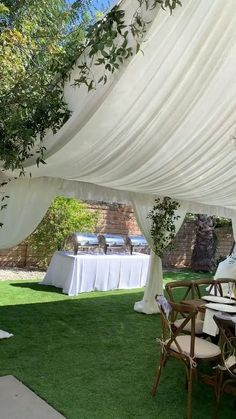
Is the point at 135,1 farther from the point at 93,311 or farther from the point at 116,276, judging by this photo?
the point at 116,276

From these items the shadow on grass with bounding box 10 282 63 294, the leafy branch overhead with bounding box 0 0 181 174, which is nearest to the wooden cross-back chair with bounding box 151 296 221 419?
the leafy branch overhead with bounding box 0 0 181 174

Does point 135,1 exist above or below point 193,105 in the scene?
above

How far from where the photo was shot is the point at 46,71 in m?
2.62

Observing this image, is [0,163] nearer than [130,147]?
No

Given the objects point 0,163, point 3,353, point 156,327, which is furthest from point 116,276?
point 0,163

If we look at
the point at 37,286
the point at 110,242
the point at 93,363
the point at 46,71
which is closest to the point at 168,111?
the point at 46,71

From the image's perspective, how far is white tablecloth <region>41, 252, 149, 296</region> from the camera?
22.2 feet

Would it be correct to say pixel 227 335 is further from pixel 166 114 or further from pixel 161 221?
pixel 161 221

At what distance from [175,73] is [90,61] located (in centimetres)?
48

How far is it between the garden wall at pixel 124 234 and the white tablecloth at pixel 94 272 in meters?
1.57

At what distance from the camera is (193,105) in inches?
93.6

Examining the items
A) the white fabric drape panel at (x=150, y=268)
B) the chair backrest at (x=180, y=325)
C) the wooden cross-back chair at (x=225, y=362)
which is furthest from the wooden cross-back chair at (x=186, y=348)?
the white fabric drape panel at (x=150, y=268)

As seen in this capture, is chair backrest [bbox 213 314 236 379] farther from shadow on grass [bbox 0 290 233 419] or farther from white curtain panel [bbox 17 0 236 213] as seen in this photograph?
white curtain panel [bbox 17 0 236 213]

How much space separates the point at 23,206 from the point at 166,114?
2.84 meters
